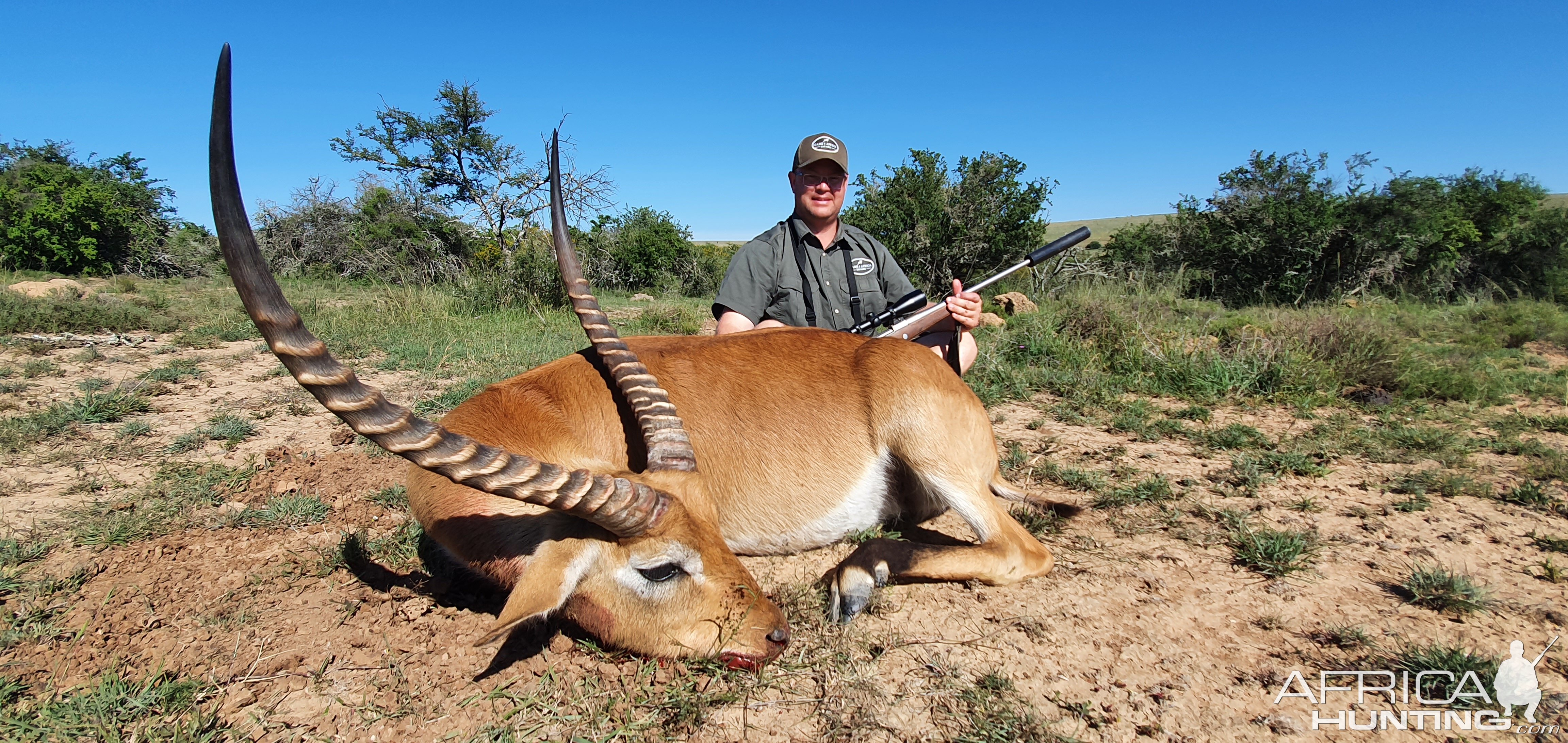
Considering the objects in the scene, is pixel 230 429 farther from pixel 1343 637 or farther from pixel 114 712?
pixel 1343 637

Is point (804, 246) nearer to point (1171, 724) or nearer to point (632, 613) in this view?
point (632, 613)

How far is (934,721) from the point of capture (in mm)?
2133

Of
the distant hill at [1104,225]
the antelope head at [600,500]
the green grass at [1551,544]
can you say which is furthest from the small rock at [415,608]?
the distant hill at [1104,225]

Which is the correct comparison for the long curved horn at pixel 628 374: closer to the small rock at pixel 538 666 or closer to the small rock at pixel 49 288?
the small rock at pixel 538 666

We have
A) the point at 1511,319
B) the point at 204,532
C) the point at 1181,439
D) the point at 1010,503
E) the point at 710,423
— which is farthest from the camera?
the point at 1511,319

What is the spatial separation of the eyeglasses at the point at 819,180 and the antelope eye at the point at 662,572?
337cm

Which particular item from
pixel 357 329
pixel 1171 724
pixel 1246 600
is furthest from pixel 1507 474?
pixel 357 329

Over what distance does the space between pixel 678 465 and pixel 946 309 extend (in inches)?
107

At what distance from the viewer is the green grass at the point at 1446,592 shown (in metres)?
2.61

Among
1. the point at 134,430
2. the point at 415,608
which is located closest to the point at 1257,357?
the point at 415,608

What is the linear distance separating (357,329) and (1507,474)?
10740 millimetres

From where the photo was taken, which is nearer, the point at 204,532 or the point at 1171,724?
the point at 1171,724

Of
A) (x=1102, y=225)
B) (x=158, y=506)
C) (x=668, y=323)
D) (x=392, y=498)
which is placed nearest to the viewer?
(x=158, y=506)

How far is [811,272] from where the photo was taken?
4938mm
